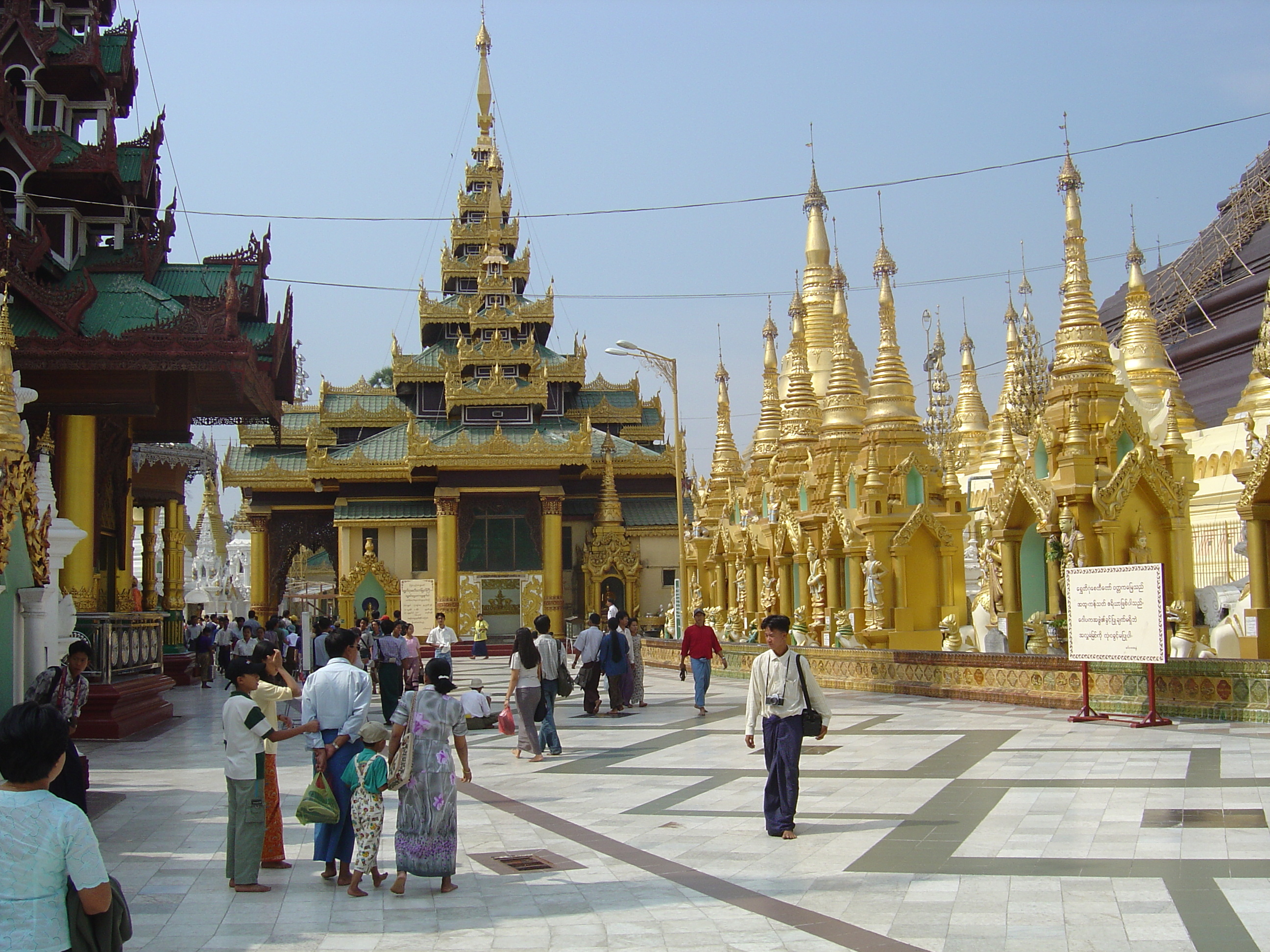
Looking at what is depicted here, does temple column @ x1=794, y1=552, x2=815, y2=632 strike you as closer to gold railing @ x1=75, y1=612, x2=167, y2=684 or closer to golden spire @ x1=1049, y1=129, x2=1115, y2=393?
golden spire @ x1=1049, y1=129, x2=1115, y2=393

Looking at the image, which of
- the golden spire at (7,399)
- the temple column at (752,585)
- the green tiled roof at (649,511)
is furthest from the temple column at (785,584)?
the golden spire at (7,399)

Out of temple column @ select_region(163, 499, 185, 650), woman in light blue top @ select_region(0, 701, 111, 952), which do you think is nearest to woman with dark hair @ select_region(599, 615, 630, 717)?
temple column @ select_region(163, 499, 185, 650)

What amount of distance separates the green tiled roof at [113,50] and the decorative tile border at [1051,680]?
48.3 feet

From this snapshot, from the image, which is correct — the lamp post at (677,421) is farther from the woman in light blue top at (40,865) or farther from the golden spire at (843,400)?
the woman in light blue top at (40,865)

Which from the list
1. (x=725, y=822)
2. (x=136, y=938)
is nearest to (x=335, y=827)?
(x=136, y=938)

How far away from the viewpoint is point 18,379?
13.2 m

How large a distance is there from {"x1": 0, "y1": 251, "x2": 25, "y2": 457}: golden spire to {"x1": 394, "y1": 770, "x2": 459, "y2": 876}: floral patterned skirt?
5.26 metres

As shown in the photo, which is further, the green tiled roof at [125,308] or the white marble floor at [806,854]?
the green tiled roof at [125,308]

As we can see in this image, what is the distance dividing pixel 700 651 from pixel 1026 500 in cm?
504

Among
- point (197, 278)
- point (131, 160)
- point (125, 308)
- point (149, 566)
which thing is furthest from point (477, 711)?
point (149, 566)

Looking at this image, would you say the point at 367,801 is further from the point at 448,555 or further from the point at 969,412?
the point at 969,412

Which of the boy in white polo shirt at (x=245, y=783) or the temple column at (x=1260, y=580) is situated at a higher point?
the temple column at (x=1260, y=580)

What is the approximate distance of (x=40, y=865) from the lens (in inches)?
154

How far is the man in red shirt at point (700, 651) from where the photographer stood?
58.5ft
